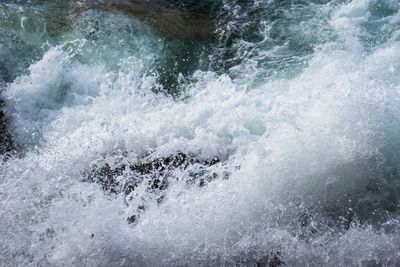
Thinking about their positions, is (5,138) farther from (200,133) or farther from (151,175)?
(200,133)

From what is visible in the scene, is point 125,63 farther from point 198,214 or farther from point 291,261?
point 291,261

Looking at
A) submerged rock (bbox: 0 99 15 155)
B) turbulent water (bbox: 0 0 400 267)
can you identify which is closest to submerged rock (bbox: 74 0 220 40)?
turbulent water (bbox: 0 0 400 267)

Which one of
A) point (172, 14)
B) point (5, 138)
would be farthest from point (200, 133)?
point (172, 14)

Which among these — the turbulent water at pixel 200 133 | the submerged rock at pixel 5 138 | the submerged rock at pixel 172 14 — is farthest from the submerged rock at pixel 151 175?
the submerged rock at pixel 172 14

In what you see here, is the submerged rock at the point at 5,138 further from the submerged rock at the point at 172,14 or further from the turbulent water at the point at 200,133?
the submerged rock at the point at 172,14

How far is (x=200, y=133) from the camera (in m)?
6.09

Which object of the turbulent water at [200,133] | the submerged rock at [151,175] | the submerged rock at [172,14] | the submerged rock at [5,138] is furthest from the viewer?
the submerged rock at [172,14]

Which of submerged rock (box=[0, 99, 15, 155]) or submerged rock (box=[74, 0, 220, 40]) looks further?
submerged rock (box=[74, 0, 220, 40])

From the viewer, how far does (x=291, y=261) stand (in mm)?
4562

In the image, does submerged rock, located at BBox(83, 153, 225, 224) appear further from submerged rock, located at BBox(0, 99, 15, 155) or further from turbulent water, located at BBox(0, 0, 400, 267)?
submerged rock, located at BBox(0, 99, 15, 155)

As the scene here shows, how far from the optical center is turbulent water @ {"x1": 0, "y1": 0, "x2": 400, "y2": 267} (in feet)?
15.7

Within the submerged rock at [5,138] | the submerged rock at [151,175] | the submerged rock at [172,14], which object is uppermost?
the submerged rock at [172,14]

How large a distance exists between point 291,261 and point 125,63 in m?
4.42

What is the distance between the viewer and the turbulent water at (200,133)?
188 inches
